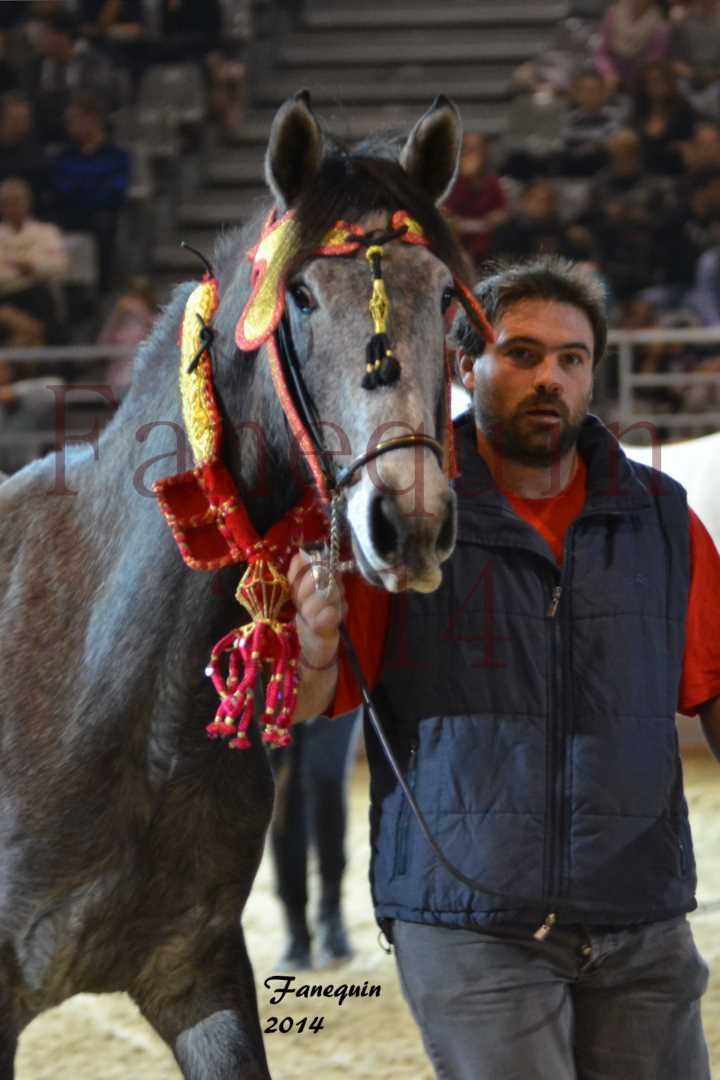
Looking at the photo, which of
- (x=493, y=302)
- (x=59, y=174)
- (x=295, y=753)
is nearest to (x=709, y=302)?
(x=59, y=174)

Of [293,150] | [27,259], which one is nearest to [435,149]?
[293,150]

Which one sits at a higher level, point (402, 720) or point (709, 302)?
point (709, 302)

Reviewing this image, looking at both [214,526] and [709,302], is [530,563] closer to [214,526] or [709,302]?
[214,526]

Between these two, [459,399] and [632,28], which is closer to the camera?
[459,399]

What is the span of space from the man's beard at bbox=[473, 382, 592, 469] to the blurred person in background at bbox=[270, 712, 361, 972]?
7.02ft

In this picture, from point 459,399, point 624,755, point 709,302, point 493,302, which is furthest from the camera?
point 709,302

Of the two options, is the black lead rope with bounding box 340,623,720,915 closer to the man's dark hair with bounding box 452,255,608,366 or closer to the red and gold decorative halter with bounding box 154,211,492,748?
the red and gold decorative halter with bounding box 154,211,492,748

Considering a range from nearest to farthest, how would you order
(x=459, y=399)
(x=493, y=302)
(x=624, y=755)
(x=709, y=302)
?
(x=624, y=755) < (x=493, y=302) < (x=459, y=399) < (x=709, y=302)

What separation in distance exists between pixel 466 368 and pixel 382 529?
0.60 meters

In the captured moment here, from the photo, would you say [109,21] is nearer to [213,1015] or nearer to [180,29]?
[180,29]

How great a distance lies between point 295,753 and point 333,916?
46cm

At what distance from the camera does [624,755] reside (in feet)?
6.86

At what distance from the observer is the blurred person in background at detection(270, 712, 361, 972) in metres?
4.27

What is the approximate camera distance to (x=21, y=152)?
990 centimetres
